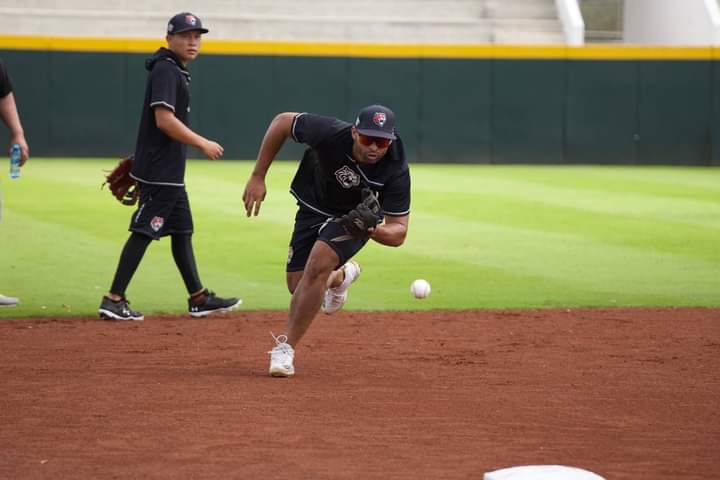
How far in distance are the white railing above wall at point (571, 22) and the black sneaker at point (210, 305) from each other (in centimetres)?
2088

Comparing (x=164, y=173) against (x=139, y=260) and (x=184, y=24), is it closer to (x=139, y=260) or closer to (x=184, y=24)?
(x=139, y=260)

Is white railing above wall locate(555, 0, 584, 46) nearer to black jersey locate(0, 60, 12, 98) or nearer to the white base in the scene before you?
black jersey locate(0, 60, 12, 98)

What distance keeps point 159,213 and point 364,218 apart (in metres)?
2.78

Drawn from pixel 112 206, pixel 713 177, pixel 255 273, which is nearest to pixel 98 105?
pixel 112 206

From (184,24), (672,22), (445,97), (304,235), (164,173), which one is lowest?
(304,235)

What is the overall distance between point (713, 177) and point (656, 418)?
17.6m

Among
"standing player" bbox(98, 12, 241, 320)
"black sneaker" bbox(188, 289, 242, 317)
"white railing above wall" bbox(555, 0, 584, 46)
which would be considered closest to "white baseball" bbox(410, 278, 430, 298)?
"black sneaker" bbox(188, 289, 242, 317)

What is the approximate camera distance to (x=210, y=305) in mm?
9266

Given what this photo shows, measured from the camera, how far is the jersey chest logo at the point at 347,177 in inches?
281

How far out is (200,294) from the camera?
9.24m

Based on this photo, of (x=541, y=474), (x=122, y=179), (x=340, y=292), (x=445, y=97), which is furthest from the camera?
(x=445, y=97)

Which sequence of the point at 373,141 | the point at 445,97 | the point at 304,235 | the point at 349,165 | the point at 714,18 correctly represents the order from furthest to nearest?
the point at 714,18 → the point at 445,97 → the point at 304,235 → the point at 349,165 → the point at 373,141

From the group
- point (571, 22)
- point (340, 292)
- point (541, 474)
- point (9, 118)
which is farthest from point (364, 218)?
point (571, 22)

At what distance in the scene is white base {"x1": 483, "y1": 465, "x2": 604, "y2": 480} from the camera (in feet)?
15.5
